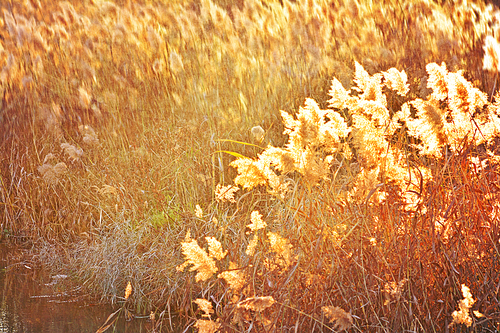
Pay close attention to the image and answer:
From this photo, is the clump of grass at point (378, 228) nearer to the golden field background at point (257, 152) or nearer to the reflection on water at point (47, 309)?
the golden field background at point (257, 152)

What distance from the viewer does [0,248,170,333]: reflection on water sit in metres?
2.50

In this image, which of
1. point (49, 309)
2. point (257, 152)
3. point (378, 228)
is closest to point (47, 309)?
point (49, 309)

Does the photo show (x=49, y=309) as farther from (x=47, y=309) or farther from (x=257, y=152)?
(x=257, y=152)

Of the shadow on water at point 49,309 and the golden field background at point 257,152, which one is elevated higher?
the golden field background at point 257,152

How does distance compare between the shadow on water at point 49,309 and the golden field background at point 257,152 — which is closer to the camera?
the golden field background at point 257,152

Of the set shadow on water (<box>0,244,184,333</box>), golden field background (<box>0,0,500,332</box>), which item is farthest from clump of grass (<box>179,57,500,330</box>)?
shadow on water (<box>0,244,184,333</box>)

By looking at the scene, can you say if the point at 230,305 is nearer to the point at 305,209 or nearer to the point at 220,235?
the point at 305,209

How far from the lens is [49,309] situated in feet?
8.91

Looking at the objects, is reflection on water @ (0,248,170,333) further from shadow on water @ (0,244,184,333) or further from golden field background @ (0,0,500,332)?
golden field background @ (0,0,500,332)

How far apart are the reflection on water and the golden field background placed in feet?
0.37

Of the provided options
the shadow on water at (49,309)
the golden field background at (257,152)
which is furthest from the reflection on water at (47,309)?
the golden field background at (257,152)

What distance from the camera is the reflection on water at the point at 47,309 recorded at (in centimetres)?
250

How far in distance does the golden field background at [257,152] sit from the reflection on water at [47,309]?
0.37 feet

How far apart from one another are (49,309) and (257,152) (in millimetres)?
1357
